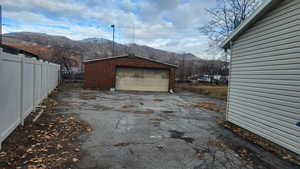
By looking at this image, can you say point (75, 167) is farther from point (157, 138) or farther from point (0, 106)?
point (157, 138)

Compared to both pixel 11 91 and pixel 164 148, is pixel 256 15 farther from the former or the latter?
pixel 11 91

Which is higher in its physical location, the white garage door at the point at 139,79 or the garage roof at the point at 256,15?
the garage roof at the point at 256,15

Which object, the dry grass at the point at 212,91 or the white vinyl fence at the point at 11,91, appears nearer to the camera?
the white vinyl fence at the point at 11,91

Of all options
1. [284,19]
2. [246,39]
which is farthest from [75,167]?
[246,39]

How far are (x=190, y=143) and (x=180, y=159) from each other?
3.03ft

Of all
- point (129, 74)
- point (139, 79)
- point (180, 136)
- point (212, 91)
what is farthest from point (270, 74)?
point (129, 74)

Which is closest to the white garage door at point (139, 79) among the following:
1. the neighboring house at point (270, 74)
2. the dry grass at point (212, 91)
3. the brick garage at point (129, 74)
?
the brick garage at point (129, 74)

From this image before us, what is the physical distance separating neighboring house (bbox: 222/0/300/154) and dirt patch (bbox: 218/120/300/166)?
12 cm

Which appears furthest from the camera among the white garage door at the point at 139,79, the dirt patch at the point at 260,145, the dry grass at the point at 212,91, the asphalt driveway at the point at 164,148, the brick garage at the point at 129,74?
the white garage door at the point at 139,79

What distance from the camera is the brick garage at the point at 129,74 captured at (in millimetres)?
16516

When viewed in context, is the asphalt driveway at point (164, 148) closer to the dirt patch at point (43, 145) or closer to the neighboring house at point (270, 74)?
the dirt patch at point (43, 145)

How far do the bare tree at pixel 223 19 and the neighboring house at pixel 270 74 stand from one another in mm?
12422

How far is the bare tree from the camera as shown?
16.5 m

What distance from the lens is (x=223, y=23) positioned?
17375 millimetres
